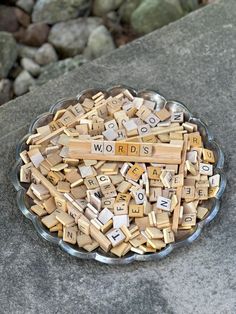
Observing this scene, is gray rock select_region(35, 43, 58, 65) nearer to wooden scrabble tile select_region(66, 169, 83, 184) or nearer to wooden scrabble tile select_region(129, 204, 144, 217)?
wooden scrabble tile select_region(66, 169, 83, 184)

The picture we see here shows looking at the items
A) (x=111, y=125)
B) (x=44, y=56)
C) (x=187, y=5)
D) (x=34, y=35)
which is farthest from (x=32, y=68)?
(x=111, y=125)

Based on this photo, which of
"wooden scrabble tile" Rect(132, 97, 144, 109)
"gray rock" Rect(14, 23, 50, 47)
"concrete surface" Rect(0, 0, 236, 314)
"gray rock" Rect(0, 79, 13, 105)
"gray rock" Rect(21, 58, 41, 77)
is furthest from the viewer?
"gray rock" Rect(14, 23, 50, 47)

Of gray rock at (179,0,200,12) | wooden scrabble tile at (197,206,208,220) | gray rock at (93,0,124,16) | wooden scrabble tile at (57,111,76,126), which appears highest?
wooden scrabble tile at (57,111,76,126)

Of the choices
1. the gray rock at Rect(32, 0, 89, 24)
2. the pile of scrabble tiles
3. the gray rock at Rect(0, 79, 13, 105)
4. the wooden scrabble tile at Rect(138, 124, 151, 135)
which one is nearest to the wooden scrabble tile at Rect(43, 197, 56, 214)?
the pile of scrabble tiles

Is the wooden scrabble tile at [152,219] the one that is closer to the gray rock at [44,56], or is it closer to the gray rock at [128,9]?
the gray rock at [44,56]

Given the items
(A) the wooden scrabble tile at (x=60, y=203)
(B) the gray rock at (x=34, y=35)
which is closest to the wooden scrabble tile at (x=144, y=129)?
(A) the wooden scrabble tile at (x=60, y=203)

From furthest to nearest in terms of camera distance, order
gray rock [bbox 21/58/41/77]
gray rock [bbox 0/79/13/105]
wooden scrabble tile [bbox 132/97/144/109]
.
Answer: gray rock [bbox 21/58/41/77] → gray rock [bbox 0/79/13/105] → wooden scrabble tile [bbox 132/97/144/109]

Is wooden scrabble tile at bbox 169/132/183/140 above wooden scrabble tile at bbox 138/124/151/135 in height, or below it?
below

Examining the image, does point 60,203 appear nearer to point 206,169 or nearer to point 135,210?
point 135,210
